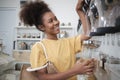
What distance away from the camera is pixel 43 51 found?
45.5 inches

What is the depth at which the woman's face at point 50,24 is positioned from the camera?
119 cm

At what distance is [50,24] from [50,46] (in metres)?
0.13

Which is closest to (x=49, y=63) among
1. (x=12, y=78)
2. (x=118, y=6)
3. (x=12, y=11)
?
(x=118, y=6)

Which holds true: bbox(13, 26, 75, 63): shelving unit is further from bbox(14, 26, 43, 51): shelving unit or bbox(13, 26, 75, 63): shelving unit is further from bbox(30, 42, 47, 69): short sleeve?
bbox(30, 42, 47, 69): short sleeve

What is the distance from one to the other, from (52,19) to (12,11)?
4623mm

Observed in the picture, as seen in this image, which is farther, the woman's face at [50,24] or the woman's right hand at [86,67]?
the woman's face at [50,24]

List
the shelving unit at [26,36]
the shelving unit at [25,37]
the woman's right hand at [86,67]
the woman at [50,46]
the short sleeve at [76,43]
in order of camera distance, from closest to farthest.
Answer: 1. the woman's right hand at [86,67]
2. the woman at [50,46]
3. the short sleeve at [76,43]
4. the shelving unit at [26,36]
5. the shelving unit at [25,37]

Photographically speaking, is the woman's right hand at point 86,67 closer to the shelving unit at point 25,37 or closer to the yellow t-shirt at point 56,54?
the yellow t-shirt at point 56,54

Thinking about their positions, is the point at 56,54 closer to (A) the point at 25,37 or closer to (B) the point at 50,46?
(B) the point at 50,46

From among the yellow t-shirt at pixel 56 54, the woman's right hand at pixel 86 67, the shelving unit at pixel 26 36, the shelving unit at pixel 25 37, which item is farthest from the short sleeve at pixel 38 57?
the shelving unit at pixel 25 37

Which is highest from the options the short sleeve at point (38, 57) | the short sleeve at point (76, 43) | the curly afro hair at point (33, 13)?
the curly afro hair at point (33, 13)

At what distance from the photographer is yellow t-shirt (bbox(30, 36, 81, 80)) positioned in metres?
1.12

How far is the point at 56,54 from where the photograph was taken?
3.81 feet

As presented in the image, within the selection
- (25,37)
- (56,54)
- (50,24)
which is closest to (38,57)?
(56,54)
